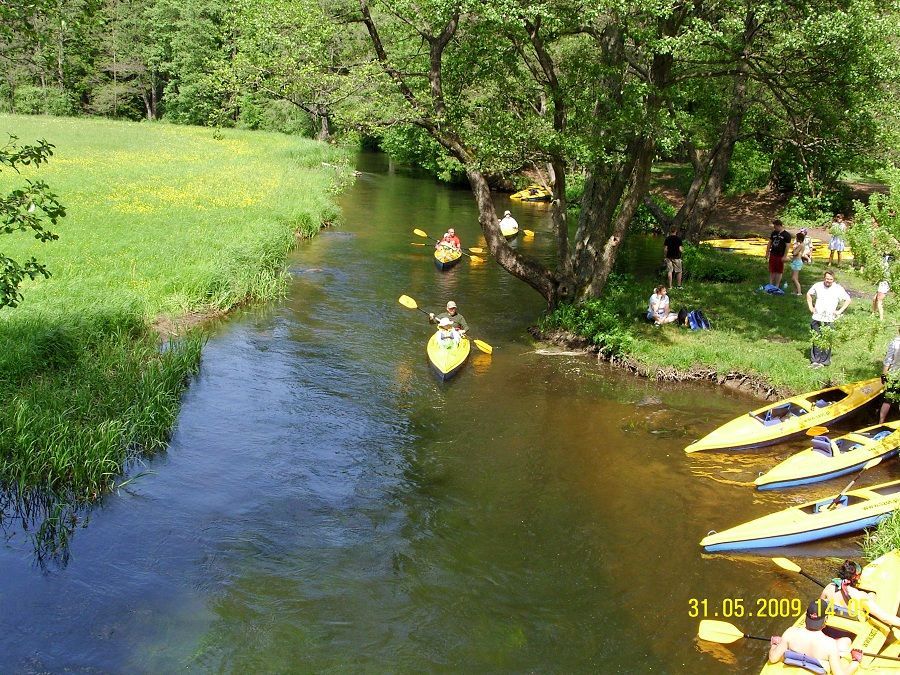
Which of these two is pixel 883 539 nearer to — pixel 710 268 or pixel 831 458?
pixel 831 458

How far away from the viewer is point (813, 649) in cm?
707

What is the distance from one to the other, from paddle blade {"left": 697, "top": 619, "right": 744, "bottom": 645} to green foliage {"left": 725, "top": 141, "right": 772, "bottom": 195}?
74.5 feet

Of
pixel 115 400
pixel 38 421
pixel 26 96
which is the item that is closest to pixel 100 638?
pixel 38 421

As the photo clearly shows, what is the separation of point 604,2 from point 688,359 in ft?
21.8

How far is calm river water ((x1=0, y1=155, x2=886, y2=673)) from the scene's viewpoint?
24.7ft

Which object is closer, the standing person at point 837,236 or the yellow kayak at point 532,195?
the standing person at point 837,236

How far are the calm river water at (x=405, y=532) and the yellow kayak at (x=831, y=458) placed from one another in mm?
264

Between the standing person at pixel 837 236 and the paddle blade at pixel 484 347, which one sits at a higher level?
the standing person at pixel 837 236

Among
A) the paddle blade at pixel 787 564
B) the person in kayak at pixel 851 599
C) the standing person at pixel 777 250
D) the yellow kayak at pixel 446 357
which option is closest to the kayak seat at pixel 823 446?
the paddle blade at pixel 787 564

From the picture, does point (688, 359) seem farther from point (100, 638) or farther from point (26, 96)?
point (26, 96)

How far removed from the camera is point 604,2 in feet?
37.8

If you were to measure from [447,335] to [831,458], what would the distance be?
23.4 feet

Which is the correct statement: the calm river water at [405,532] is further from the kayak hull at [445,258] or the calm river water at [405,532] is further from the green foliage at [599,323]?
the kayak hull at [445,258]

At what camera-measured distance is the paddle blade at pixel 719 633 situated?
25.3ft
